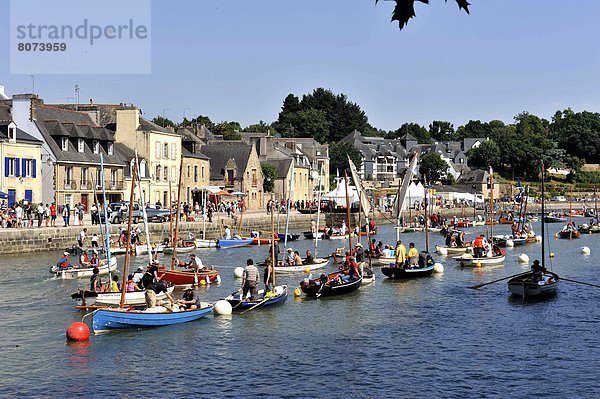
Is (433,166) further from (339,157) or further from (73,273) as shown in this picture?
(73,273)

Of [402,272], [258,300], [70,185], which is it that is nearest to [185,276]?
[258,300]

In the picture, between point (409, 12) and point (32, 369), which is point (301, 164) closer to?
point (32, 369)

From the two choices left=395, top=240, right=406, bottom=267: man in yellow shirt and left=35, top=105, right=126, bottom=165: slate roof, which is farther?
left=35, top=105, right=126, bottom=165: slate roof

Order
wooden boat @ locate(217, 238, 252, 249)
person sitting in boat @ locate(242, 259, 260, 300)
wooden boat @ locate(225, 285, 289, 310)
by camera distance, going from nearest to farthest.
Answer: person sitting in boat @ locate(242, 259, 260, 300), wooden boat @ locate(225, 285, 289, 310), wooden boat @ locate(217, 238, 252, 249)

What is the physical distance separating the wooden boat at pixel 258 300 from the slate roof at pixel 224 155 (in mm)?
66033

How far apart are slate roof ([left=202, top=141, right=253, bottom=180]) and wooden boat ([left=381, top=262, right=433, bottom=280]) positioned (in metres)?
57.3

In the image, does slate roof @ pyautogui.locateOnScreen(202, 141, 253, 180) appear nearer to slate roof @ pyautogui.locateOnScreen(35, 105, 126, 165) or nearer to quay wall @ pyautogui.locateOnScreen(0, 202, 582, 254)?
quay wall @ pyautogui.locateOnScreen(0, 202, 582, 254)

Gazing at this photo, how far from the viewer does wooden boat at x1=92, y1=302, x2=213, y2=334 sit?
30.5 metres

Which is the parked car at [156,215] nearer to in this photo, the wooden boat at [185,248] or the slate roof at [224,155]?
the wooden boat at [185,248]

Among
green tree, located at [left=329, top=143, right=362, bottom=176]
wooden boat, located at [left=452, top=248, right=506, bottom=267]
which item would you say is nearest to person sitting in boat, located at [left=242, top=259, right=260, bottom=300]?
wooden boat, located at [left=452, top=248, right=506, bottom=267]

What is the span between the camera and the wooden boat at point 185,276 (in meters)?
42.2

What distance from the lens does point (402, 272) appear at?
46.4 metres

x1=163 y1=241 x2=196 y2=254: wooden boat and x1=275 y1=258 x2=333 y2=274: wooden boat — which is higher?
x1=163 y1=241 x2=196 y2=254: wooden boat

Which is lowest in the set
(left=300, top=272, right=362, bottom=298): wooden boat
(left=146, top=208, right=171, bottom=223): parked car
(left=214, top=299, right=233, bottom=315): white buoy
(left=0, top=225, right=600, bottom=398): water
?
(left=0, top=225, right=600, bottom=398): water
